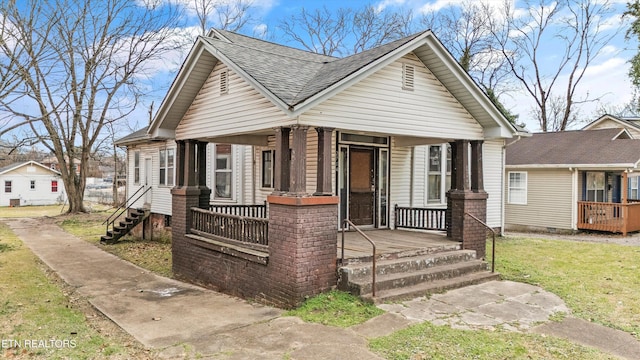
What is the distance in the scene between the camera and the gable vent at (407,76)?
770cm

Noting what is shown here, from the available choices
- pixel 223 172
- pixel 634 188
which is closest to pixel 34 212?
pixel 223 172

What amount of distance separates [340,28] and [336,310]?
2667cm

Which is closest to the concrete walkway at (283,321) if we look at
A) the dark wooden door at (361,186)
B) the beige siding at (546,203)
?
the dark wooden door at (361,186)

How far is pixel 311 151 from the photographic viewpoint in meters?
9.77

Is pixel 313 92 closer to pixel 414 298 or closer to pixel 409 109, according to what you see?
pixel 409 109

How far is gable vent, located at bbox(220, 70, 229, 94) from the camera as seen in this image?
315 inches

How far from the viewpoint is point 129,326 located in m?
5.89

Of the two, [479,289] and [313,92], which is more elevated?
[313,92]

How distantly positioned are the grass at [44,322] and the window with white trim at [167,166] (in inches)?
214

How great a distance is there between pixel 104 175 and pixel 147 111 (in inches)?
2488

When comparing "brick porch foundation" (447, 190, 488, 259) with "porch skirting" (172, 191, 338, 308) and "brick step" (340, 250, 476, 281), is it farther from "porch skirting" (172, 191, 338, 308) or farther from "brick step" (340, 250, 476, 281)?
"porch skirting" (172, 191, 338, 308)

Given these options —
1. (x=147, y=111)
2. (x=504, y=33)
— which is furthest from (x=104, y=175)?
(x=504, y=33)

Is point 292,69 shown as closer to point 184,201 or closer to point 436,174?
point 184,201

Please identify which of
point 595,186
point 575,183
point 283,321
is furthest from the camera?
point 595,186
